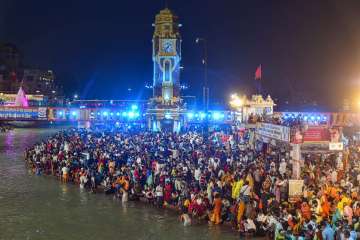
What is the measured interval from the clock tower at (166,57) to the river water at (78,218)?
47338 millimetres

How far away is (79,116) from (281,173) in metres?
52.0

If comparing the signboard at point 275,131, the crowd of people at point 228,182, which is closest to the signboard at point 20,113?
the crowd of people at point 228,182

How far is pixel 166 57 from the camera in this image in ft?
236

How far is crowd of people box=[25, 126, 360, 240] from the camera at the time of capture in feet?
50.1

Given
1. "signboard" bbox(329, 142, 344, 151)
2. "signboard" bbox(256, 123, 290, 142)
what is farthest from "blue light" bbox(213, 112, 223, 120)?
"signboard" bbox(329, 142, 344, 151)

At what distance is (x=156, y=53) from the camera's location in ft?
240

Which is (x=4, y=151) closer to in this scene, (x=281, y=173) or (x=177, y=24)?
(x=281, y=173)

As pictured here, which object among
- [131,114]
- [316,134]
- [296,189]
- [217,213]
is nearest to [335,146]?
[316,134]

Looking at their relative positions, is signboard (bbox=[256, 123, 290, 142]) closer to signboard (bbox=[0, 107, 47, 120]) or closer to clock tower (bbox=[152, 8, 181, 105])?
clock tower (bbox=[152, 8, 181, 105])

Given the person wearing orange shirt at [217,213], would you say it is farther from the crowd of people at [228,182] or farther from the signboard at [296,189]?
the signboard at [296,189]

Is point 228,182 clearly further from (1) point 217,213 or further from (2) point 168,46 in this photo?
(2) point 168,46

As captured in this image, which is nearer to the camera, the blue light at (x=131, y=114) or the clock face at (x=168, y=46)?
the clock face at (x=168, y=46)

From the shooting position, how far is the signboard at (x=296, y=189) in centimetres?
1834

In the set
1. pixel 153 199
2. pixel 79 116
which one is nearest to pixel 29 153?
pixel 153 199
